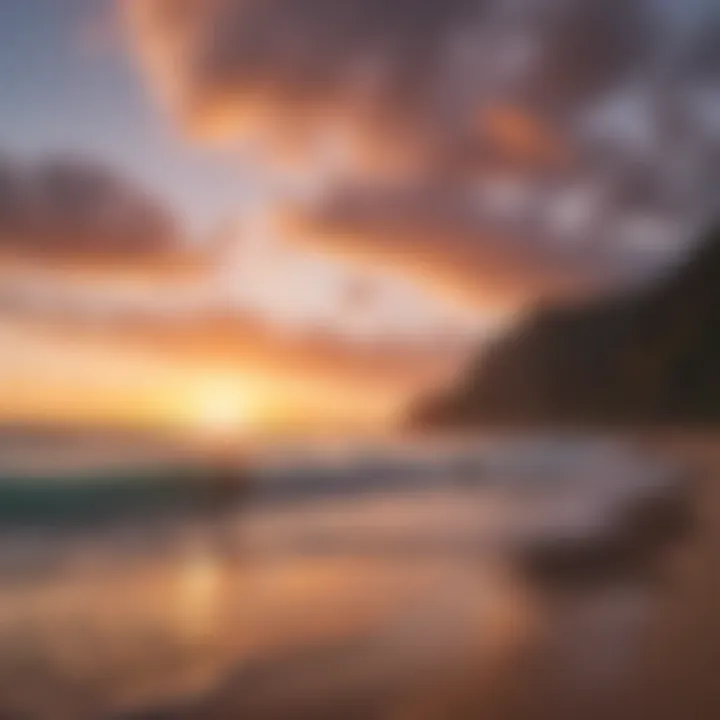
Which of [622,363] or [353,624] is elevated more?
[622,363]

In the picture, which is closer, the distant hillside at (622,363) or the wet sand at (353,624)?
the wet sand at (353,624)

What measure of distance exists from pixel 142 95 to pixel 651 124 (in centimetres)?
67

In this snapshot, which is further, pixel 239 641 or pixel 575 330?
pixel 575 330

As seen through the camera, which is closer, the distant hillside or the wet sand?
the wet sand

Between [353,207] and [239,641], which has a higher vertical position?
[353,207]

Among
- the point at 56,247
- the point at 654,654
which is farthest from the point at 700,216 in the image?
the point at 56,247

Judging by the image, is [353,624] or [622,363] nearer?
[353,624]

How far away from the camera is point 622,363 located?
1.17m

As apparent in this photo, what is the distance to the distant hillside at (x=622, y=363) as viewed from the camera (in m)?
1.13

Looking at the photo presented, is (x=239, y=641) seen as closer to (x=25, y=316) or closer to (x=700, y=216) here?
(x=25, y=316)

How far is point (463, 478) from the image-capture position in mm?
1103

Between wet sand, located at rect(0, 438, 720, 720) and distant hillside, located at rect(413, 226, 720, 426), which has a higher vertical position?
distant hillside, located at rect(413, 226, 720, 426)

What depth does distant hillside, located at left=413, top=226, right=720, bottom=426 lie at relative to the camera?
44.4 inches

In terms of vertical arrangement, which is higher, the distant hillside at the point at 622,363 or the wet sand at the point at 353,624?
the distant hillside at the point at 622,363
